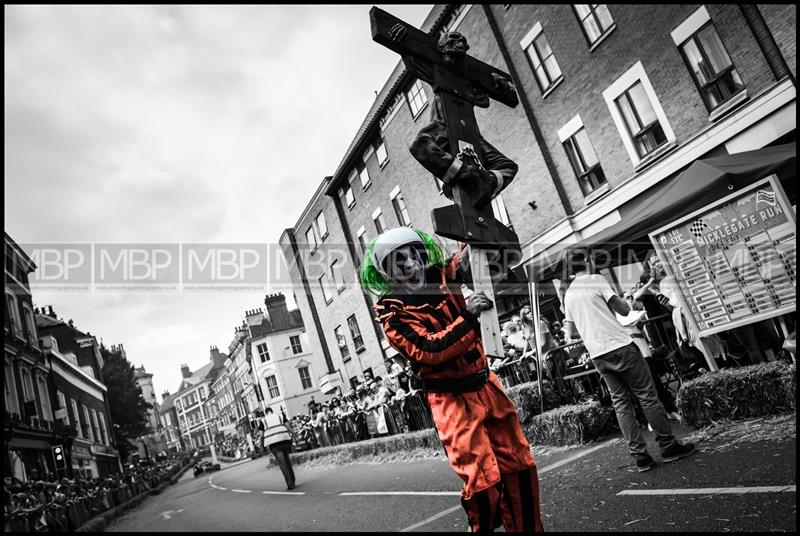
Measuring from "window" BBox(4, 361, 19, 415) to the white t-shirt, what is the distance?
25.7m

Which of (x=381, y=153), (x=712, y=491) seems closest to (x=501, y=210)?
(x=381, y=153)

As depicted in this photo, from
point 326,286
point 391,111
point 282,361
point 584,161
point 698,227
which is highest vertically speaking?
point 391,111

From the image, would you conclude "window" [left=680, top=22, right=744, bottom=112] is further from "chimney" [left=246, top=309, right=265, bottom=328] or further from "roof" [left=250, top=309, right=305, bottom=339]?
"chimney" [left=246, top=309, right=265, bottom=328]

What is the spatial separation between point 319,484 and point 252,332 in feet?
164

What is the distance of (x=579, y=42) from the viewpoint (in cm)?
1489

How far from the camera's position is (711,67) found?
480 inches

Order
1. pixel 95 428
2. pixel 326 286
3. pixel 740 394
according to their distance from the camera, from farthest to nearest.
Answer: pixel 95 428 < pixel 326 286 < pixel 740 394

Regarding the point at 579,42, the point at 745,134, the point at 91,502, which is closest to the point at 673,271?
the point at 745,134

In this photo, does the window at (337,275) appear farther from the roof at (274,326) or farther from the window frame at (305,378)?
the window frame at (305,378)

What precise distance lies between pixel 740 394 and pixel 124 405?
56404 mm

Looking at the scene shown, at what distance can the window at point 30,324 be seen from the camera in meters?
28.9

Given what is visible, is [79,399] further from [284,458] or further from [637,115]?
[637,115]

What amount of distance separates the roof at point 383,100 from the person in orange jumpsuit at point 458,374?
57.8 feet

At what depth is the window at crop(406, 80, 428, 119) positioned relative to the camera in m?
20.7
